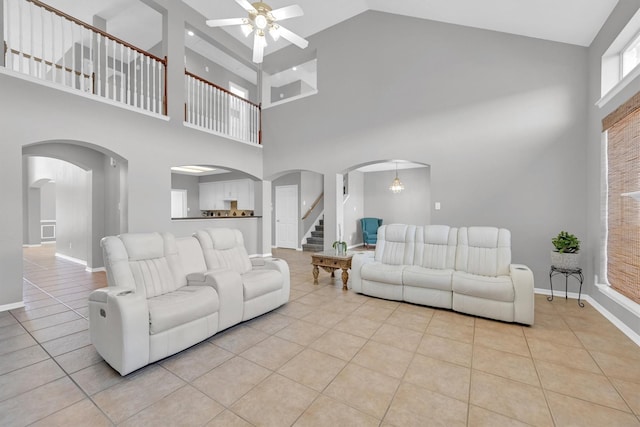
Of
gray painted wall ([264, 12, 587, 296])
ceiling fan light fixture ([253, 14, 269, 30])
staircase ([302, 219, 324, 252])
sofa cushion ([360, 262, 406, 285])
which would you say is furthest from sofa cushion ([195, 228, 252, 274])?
staircase ([302, 219, 324, 252])

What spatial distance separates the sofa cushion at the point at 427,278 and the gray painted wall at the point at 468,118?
1.53m

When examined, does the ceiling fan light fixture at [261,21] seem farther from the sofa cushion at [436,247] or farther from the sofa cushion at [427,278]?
the sofa cushion at [427,278]

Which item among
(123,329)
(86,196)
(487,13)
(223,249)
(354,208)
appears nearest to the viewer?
(123,329)

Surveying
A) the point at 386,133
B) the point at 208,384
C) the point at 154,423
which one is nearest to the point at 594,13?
the point at 386,133

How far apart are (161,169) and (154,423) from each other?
4443 mm

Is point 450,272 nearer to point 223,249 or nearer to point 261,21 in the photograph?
point 223,249

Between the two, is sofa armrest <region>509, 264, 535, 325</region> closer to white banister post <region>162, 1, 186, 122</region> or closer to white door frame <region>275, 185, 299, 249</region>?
white banister post <region>162, 1, 186, 122</region>

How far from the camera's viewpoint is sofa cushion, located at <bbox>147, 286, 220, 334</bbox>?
2125 mm

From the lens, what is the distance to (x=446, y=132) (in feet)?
15.3

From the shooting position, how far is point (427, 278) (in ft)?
11.1

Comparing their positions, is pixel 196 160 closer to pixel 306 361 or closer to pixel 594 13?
pixel 306 361

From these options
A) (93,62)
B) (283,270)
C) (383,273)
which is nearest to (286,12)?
(283,270)

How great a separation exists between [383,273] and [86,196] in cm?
619

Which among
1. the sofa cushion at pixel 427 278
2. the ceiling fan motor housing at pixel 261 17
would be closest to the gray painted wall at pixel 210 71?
the ceiling fan motor housing at pixel 261 17
